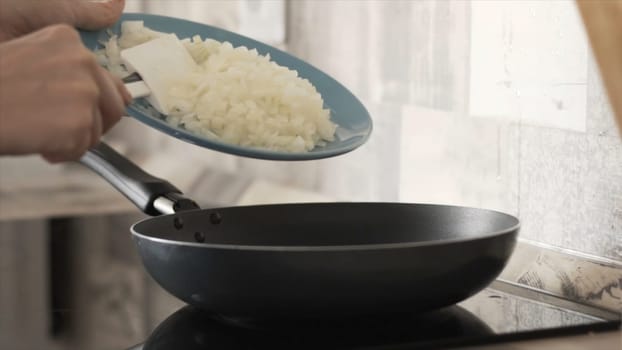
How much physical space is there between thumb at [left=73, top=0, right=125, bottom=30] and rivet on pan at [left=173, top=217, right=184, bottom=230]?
6.5 inches

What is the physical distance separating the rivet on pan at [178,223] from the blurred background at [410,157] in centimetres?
7

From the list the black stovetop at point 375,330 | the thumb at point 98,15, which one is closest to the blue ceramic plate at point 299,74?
the thumb at point 98,15

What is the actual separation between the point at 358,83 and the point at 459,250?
60 cm

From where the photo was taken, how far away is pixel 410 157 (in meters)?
1.13

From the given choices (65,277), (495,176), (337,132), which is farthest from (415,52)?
(65,277)

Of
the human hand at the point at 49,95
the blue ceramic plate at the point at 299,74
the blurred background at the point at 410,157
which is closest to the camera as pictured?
the human hand at the point at 49,95

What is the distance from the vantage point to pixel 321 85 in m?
0.88

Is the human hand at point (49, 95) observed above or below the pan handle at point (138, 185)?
above

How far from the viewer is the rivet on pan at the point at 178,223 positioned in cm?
79

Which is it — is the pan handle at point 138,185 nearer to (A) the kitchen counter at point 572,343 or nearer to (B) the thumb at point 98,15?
(B) the thumb at point 98,15

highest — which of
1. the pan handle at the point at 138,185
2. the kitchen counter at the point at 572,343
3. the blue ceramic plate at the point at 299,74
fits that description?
the blue ceramic plate at the point at 299,74

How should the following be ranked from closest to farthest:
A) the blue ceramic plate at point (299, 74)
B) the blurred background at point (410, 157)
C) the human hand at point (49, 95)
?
the human hand at point (49, 95)
the blue ceramic plate at point (299, 74)
the blurred background at point (410, 157)

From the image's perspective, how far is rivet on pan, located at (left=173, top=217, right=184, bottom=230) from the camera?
2.60 ft

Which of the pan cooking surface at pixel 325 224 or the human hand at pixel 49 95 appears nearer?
the human hand at pixel 49 95
